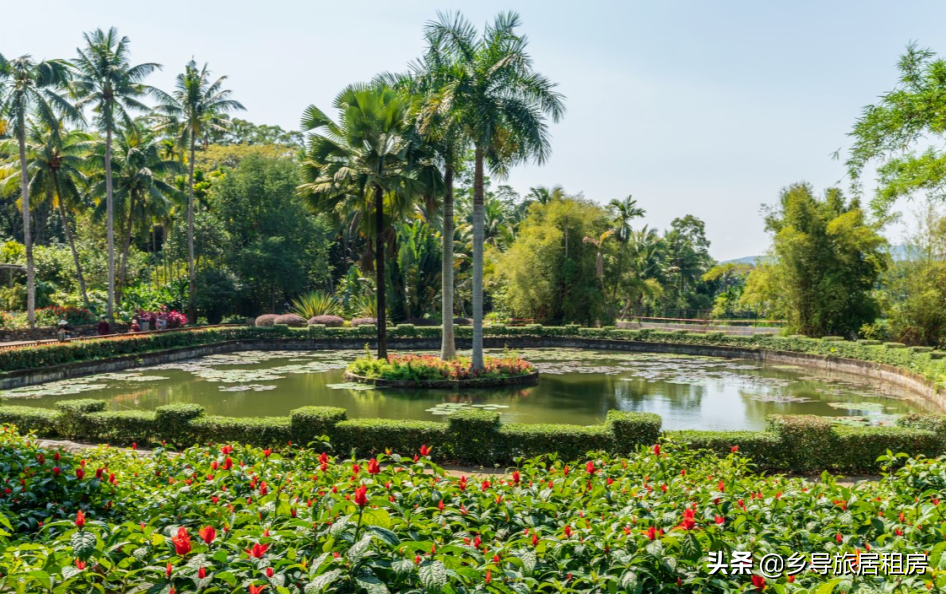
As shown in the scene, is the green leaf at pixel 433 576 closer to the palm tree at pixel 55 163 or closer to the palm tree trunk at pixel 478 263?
the palm tree trunk at pixel 478 263

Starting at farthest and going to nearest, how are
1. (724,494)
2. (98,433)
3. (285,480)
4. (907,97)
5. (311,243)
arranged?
(311,243), (907,97), (98,433), (285,480), (724,494)

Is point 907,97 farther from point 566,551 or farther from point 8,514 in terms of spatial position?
point 8,514

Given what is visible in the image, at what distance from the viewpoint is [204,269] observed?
37438 millimetres

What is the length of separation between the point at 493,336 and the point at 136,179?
64.4 feet

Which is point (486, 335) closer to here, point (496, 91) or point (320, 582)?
point (496, 91)

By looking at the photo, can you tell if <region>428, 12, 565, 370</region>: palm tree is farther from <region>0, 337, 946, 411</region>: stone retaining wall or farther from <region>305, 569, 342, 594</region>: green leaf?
<region>305, 569, 342, 594</region>: green leaf

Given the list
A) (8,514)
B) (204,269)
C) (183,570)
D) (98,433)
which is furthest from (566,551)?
(204,269)

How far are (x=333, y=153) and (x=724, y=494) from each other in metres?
16.6

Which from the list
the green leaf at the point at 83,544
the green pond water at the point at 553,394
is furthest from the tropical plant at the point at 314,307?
the green leaf at the point at 83,544

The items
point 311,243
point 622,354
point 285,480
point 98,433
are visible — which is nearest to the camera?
point 285,480

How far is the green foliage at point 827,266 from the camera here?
91.0 feet

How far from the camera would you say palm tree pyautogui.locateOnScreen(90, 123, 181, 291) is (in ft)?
107

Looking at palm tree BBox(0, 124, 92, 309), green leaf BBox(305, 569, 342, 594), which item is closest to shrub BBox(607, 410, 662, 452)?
green leaf BBox(305, 569, 342, 594)

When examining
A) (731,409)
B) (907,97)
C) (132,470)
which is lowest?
(731,409)
